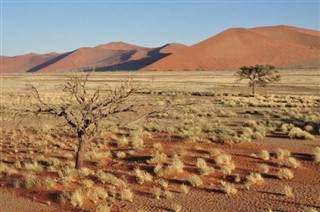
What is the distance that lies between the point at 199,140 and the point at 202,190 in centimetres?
650

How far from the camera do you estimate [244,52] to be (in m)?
152

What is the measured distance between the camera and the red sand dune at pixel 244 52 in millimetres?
144000

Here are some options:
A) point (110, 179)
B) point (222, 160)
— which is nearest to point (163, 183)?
point (110, 179)

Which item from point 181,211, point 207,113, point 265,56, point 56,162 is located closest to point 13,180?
point 56,162

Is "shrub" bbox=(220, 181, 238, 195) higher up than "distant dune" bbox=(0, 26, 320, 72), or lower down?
lower down

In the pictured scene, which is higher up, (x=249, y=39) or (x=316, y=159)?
(x=249, y=39)

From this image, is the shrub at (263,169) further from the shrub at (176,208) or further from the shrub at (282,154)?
the shrub at (176,208)

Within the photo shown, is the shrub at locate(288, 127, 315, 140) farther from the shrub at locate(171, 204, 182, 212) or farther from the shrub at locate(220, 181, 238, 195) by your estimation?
the shrub at locate(171, 204, 182, 212)

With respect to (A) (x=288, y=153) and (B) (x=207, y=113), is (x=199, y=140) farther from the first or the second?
(B) (x=207, y=113)

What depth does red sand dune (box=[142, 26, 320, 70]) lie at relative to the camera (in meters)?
144

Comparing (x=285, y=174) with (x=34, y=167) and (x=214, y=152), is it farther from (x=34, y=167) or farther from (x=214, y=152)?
(x=34, y=167)

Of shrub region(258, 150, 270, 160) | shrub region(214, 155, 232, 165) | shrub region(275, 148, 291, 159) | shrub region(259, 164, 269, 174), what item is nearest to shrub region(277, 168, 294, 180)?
shrub region(259, 164, 269, 174)

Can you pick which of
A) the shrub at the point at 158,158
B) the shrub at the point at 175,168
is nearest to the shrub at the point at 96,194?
the shrub at the point at 175,168

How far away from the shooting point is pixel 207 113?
28.8m
